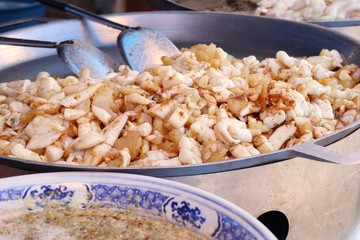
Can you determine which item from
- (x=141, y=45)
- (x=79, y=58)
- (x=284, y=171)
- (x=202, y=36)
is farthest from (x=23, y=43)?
(x=284, y=171)

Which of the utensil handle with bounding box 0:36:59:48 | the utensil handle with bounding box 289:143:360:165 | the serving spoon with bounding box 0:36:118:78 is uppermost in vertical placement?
the utensil handle with bounding box 289:143:360:165

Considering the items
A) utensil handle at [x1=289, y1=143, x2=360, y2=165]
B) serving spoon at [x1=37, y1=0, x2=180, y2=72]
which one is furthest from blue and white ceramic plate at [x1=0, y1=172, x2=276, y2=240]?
serving spoon at [x1=37, y1=0, x2=180, y2=72]

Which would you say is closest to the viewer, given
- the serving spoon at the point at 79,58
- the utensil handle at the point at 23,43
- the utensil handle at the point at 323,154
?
the utensil handle at the point at 323,154

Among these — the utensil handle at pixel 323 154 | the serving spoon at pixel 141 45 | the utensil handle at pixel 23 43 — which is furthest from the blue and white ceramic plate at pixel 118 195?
the serving spoon at pixel 141 45

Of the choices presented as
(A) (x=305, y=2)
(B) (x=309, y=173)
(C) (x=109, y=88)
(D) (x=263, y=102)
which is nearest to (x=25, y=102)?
(C) (x=109, y=88)

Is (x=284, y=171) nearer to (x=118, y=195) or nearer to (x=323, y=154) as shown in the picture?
(x=323, y=154)

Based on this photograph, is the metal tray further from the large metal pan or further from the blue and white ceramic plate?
the blue and white ceramic plate

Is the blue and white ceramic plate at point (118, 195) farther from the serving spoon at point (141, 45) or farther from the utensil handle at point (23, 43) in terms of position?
the serving spoon at point (141, 45)
